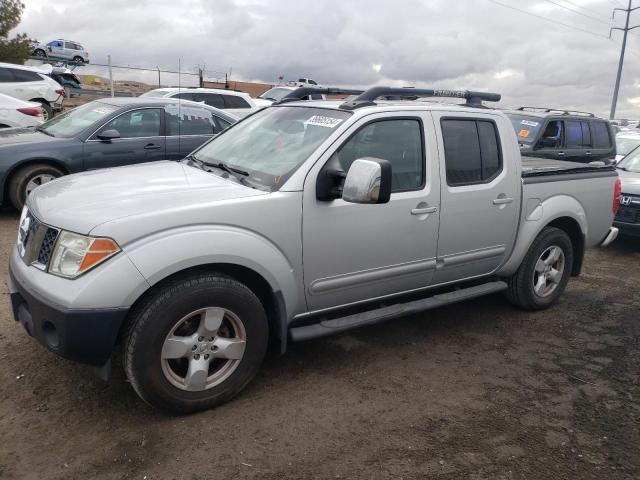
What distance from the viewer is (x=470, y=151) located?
4.20 metres

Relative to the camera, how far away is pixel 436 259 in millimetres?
4027

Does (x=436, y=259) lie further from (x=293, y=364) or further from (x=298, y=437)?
(x=298, y=437)

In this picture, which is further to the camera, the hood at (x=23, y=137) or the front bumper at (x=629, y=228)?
the front bumper at (x=629, y=228)

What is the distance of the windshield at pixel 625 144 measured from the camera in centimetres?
1262

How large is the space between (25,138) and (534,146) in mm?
7961

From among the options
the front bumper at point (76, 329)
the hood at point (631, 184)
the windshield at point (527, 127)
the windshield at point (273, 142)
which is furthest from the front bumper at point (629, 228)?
the front bumper at point (76, 329)

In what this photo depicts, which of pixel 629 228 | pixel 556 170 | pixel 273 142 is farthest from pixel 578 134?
pixel 273 142

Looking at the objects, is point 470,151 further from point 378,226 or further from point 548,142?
point 548,142

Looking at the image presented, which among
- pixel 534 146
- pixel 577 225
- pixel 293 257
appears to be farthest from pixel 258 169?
pixel 534 146

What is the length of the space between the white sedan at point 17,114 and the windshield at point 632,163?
10196 mm

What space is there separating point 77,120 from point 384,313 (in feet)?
19.2

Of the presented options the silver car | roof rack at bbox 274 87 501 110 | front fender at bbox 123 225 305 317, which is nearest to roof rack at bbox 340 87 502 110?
roof rack at bbox 274 87 501 110

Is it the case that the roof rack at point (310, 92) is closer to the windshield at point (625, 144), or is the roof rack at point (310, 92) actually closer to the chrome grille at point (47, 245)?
the chrome grille at point (47, 245)

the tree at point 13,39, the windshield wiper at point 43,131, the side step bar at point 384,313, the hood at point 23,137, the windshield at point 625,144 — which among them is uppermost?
the tree at point 13,39
